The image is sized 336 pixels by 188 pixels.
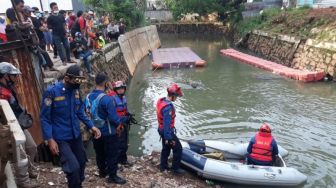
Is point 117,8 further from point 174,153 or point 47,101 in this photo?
point 47,101

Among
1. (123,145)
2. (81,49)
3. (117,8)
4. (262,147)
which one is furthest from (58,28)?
(117,8)

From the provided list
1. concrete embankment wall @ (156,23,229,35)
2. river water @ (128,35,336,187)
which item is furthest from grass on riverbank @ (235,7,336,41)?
concrete embankment wall @ (156,23,229,35)

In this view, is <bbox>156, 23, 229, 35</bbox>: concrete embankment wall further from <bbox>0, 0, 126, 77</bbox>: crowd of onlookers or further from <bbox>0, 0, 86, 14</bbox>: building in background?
<bbox>0, 0, 126, 77</bbox>: crowd of onlookers

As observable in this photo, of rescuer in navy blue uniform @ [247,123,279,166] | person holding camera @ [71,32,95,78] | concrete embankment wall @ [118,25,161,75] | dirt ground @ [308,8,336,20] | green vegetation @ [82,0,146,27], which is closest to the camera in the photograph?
rescuer in navy blue uniform @ [247,123,279,166]

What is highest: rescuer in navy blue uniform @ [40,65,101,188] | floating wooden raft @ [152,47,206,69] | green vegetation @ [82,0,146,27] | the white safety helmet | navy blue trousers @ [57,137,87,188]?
green vegetation @ [82,0,146,27]

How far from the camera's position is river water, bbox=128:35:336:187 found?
9.62 meters

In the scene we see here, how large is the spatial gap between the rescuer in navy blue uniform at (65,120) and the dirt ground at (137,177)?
1.12 meters

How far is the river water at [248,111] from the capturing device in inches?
379

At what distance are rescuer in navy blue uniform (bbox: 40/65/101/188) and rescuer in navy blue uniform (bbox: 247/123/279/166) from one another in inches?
165

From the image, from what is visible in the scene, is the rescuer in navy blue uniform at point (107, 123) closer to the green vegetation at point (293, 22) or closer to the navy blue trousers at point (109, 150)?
the navy blue trousers at point (109, 150)

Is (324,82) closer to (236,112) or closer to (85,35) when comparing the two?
(236,112)

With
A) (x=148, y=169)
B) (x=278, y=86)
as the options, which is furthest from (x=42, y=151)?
(x=278, y=86)

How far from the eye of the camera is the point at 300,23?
76.1ft

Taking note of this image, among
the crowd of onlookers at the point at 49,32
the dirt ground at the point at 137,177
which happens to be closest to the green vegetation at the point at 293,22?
the crowd of onlookers at the point at 49,32
